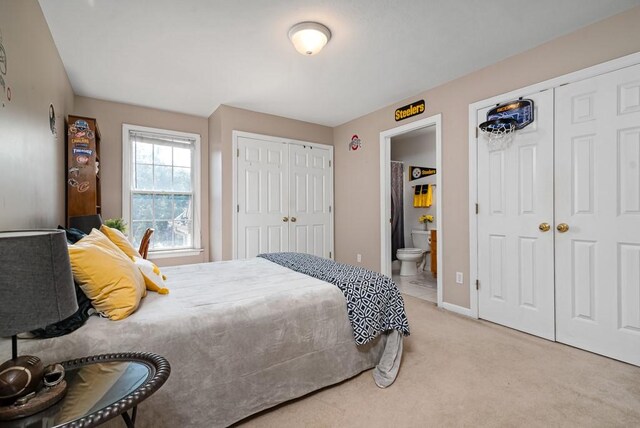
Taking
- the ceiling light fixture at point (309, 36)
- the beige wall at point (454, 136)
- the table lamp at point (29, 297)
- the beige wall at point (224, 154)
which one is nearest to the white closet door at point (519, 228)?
the beige wall at point (454, 136)

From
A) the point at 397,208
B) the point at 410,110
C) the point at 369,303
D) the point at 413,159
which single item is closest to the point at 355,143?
the point at 410,110

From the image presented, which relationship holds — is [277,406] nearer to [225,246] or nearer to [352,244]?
[225,246]

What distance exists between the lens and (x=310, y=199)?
189 inches

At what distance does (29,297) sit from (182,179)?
150 inches

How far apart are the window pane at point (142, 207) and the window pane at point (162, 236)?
6.2 inches

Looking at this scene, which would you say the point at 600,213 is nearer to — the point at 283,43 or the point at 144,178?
the point at 283,43

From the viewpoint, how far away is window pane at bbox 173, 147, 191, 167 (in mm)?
4289

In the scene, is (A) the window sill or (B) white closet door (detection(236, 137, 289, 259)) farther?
(B) white closet door (detection(236, 137, 289, 259))

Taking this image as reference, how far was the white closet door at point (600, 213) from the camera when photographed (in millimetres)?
2143

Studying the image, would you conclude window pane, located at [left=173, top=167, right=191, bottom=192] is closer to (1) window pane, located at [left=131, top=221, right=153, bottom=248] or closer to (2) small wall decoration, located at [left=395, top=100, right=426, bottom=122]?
(1) window pane, located at [left=131, top=221, right=153, bottom=248]

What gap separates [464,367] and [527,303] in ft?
3.50

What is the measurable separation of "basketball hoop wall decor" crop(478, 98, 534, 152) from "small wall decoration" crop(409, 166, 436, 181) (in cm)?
257

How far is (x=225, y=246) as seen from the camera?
405 cm

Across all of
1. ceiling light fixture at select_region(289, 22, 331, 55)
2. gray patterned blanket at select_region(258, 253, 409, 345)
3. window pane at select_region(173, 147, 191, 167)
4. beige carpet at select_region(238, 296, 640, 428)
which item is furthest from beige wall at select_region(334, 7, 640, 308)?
window pane at select_region(173, 147, 191, 167)
